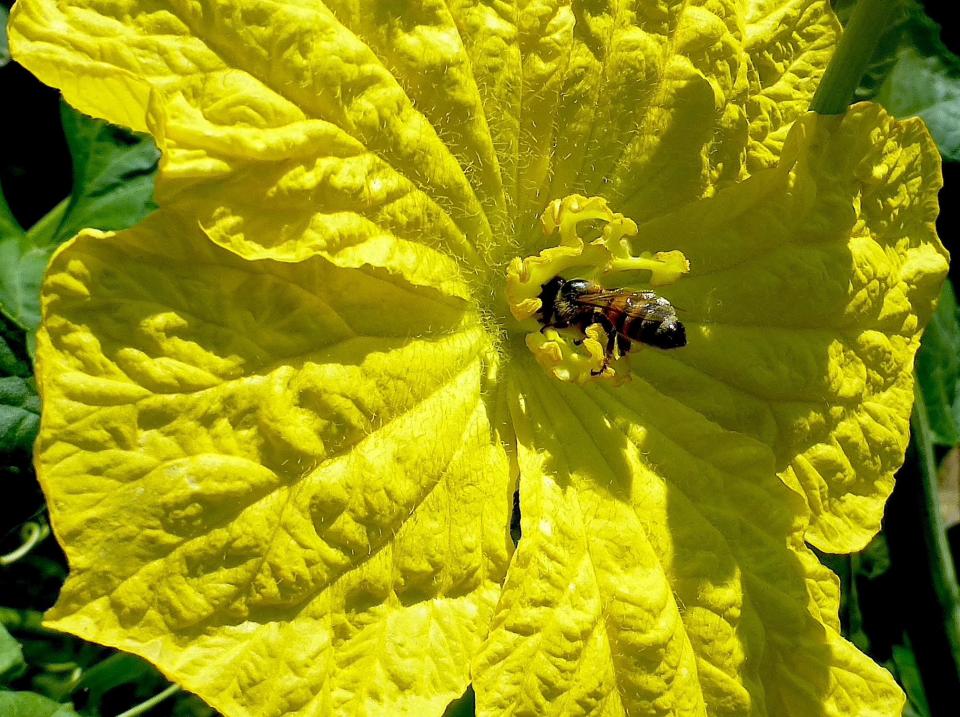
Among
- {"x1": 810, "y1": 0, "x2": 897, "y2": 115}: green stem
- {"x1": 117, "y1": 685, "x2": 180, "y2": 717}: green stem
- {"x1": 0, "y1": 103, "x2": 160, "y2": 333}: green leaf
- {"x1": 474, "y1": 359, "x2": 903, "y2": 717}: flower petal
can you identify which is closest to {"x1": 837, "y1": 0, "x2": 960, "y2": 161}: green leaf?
{"x1": 810, "y1": 0, "x2": 897, "y2": 115}: green stem

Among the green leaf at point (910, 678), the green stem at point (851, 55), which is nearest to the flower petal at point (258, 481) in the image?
the green stem at point (851, 55)

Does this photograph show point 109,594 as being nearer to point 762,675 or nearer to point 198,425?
point 198,425

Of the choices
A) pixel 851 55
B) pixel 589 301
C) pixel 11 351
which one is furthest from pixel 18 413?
pixel 851 55

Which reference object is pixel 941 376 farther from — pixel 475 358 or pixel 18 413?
pixel 18 413

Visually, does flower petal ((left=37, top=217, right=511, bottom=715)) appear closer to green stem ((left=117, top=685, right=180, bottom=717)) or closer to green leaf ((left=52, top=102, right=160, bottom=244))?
green stem ((left=117, top=685, right=180, bottom=717))

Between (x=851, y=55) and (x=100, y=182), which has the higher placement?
(x=851, y=55)

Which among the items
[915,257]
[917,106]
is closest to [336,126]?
[915,257]
